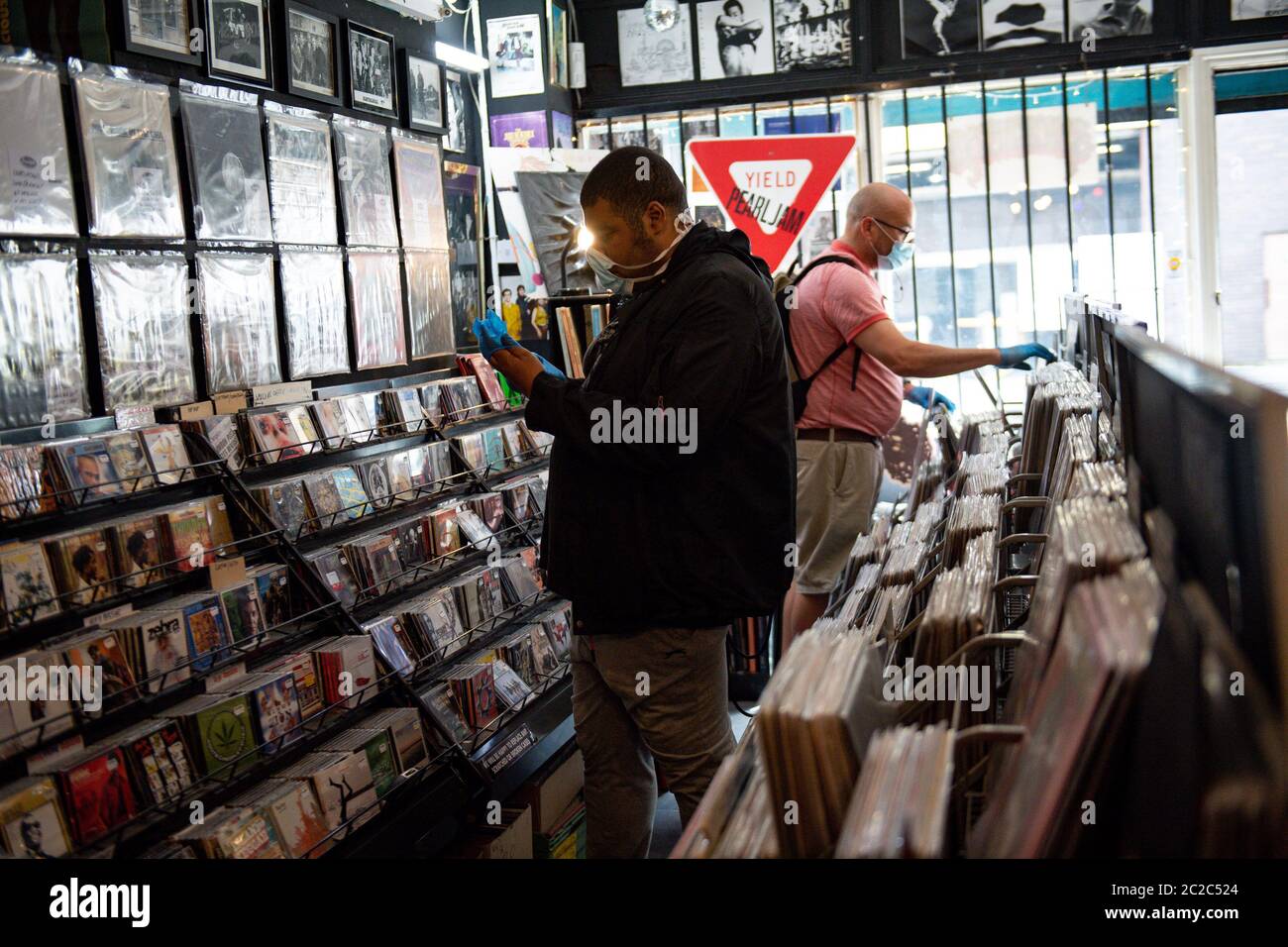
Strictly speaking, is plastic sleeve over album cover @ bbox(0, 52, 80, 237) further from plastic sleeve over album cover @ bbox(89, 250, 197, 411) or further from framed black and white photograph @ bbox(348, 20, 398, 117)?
framed black and white photograph @ bbox(348, 20, 398, 117)

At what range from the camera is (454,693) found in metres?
3.07

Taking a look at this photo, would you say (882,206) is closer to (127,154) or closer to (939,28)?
→ (939,28)

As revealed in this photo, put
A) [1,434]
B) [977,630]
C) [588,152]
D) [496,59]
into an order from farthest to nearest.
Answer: [496,59] < [588,152] < [1,434] < [977,630]

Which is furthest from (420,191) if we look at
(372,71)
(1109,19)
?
(1109,19)

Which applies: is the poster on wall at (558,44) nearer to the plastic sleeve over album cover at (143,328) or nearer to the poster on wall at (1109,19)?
the poster on wall at (1109,19)

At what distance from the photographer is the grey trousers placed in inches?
88.5

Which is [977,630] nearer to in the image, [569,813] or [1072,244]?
[569,813]

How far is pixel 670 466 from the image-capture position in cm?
210

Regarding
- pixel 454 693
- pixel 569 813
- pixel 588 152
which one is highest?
pixel 588 152

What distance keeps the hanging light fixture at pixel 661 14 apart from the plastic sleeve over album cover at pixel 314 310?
3149 millimetres

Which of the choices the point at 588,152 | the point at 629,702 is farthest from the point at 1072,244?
the point at 629,702
